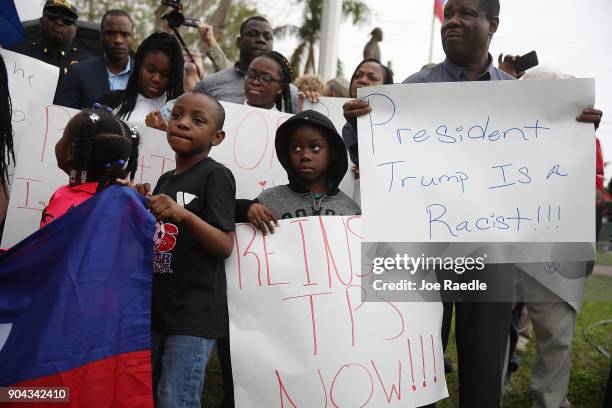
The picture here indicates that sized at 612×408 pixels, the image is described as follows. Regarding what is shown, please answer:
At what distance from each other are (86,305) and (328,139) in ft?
4.18

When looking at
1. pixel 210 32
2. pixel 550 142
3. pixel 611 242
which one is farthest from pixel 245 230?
pixel 210 32

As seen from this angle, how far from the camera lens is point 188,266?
95.7 inches

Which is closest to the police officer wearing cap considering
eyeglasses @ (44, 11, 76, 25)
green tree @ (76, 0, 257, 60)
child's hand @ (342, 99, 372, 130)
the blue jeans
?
eyeglasses @ (44, 11, 76, 25)

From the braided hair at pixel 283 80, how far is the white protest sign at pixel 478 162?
1.14m

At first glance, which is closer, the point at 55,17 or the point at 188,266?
the point at 188,266

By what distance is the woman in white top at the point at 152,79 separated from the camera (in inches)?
138

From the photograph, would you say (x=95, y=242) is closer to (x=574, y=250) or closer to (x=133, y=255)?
(x=133, y=255)

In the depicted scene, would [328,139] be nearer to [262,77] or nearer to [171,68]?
[262,77]

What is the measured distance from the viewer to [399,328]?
2.52 metres

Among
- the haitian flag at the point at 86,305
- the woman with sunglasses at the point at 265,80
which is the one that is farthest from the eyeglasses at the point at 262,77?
the haitian flag at the point at 86,305

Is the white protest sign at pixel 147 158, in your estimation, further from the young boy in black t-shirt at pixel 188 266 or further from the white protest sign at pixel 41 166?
the young boy in black t-shirt at pixel 188 266

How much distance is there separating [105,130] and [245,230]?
672 mm

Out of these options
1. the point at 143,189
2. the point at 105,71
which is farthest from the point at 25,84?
the point at 143,189

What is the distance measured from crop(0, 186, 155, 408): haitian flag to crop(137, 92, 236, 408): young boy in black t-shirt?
158 mm
